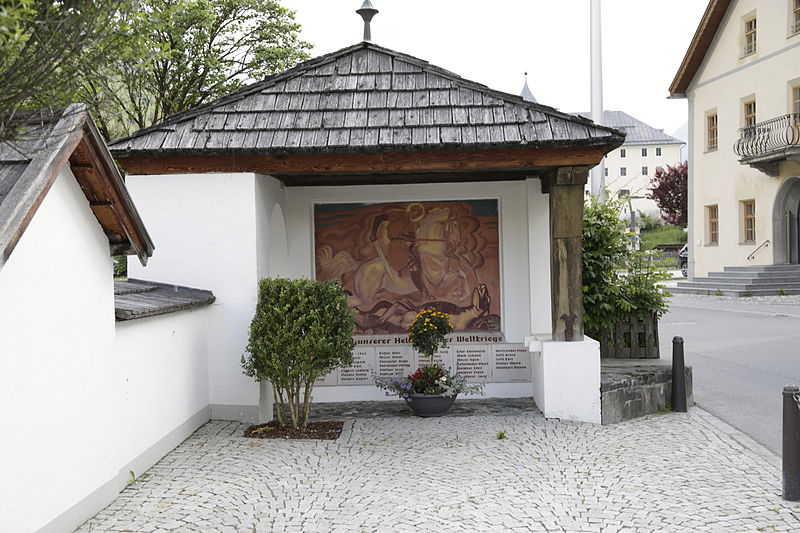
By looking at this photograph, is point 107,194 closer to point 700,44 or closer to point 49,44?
point 49,44

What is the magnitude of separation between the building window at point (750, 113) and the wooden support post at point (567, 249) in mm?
23236

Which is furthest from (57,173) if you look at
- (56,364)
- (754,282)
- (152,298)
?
(754,282)

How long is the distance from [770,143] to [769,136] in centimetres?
26

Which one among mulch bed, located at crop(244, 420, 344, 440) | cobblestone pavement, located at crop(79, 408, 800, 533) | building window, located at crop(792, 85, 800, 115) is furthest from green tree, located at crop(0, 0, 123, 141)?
building window, located at crop(792, 85, 800, 115)

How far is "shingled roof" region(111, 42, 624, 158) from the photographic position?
27.1 feet

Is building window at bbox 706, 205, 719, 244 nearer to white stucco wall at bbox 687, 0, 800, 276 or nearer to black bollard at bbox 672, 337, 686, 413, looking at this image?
white stucco wall at bbox 687, 0, 800, 276

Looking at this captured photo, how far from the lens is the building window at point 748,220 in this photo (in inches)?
1147

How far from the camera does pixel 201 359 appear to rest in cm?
845

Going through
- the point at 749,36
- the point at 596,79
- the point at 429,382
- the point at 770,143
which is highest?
the point at 749,36

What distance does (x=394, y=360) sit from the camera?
10297 mm

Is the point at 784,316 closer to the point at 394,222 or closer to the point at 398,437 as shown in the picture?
the point at 394,222

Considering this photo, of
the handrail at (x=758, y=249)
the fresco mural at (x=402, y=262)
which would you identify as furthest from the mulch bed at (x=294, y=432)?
the handrail at (x=758, y=249)

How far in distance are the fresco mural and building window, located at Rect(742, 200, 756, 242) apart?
22.2m

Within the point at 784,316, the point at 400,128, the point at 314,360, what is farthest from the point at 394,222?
the point at 784,316
